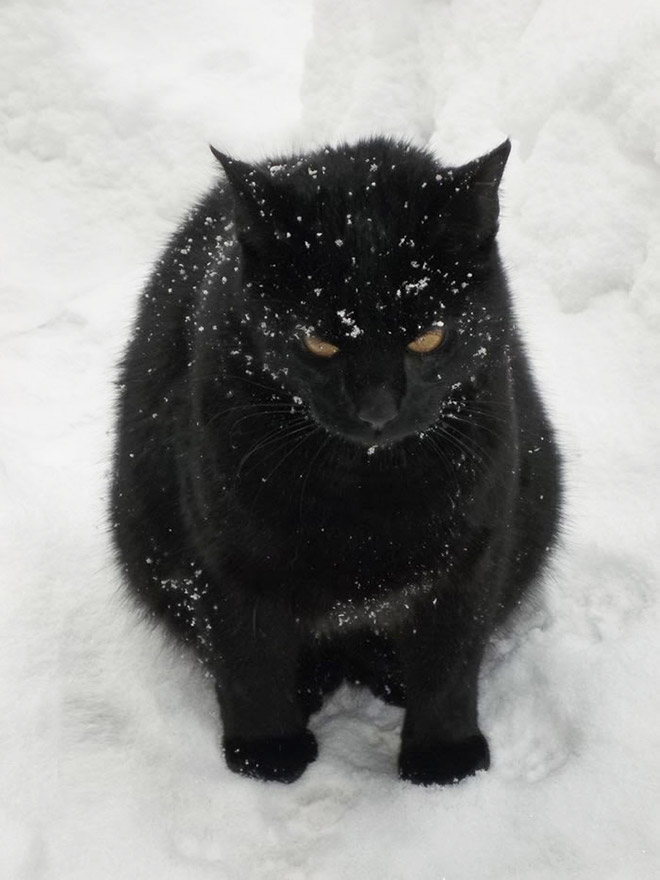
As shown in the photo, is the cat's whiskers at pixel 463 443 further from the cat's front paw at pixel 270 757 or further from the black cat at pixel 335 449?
the cat's front paw at pixel 270 757

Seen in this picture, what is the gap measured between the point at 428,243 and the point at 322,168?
0.28m

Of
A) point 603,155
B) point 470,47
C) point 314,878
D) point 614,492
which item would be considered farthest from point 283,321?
point 470,47

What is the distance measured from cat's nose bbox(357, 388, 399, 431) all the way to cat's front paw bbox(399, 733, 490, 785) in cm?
91

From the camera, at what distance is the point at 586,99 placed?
145 inches

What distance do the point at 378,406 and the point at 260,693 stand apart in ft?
2.81

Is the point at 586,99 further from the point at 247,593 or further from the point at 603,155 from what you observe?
the point at 247,593

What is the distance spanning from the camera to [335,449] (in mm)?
2146

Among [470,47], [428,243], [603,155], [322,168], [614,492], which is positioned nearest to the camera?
[428,243]

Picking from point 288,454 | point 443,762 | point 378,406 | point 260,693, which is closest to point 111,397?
point 260,693

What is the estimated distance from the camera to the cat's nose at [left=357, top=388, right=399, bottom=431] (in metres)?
1.92

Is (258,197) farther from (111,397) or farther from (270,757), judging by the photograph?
(111,397)

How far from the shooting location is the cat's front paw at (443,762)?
8.14 ft

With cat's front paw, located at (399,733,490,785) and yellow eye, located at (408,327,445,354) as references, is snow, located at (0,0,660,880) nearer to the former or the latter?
cat's front paw, located at (399,733,490,785)

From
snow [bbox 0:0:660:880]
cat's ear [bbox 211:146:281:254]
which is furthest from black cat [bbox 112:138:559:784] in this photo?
snow [bbox 0:0:660:880]
